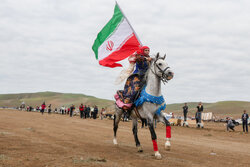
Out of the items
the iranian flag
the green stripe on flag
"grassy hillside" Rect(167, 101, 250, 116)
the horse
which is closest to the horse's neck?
the horse

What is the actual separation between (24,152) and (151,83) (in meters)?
3.99

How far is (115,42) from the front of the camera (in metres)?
10.7

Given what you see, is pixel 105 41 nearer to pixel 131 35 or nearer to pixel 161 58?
pixel 131 35

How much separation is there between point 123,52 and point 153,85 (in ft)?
10.2

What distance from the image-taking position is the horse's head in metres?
7.34

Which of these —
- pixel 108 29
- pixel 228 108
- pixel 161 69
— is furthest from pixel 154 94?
pixel 228 108

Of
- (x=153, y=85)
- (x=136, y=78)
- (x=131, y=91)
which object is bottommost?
(x=131, y=91)

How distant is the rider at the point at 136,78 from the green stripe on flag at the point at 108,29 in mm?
2794

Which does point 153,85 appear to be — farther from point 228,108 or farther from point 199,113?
point 228,108

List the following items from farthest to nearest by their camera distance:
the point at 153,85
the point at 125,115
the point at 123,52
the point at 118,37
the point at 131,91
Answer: the point at 118,37 → the point at 123,52 → the point at 125,115 → the point at 131,91 → the point at 153,85

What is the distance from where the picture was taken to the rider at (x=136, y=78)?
813 centimetres

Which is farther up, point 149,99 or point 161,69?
point 161,69

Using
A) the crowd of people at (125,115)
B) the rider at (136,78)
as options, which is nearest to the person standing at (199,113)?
the crowd of people at (125,115)

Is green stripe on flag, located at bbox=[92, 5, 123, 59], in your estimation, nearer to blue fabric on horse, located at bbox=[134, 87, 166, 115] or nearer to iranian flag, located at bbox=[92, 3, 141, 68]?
iranian flag, located at bbox=[92, 3, 141, 68]
